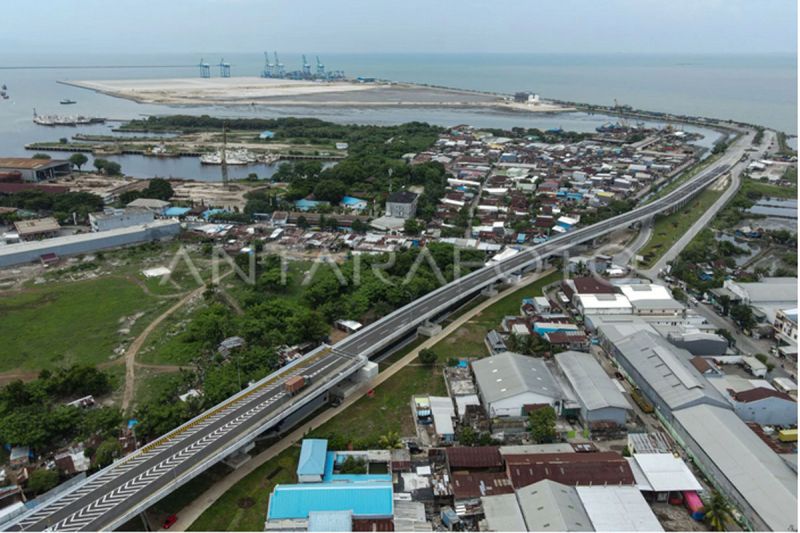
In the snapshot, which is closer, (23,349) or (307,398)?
(307,398)

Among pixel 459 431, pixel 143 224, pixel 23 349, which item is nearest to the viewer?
pixel 459 431

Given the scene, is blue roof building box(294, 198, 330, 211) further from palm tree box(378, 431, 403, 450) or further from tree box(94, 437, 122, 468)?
tree box(94, 437, 122, 468)

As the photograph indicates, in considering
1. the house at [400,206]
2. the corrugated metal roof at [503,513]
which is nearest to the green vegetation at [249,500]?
the corrugated metal roof at [503,513]

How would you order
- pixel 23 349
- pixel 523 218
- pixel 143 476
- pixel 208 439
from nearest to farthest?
1. pixel 143 476
2. pixel 208 439
3. pixel 23 349
4. pixel 523 218

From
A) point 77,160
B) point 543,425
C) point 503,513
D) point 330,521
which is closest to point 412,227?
point 543,425

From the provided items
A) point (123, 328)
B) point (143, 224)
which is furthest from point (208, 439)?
point (143, 224)

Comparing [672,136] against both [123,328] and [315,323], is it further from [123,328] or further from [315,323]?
[123,328]

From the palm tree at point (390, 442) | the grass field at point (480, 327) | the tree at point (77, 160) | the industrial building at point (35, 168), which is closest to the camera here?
the palm tree at point (390, 442)

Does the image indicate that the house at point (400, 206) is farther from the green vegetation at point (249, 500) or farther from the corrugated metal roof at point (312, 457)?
the green vegetation at point (249, 500)
